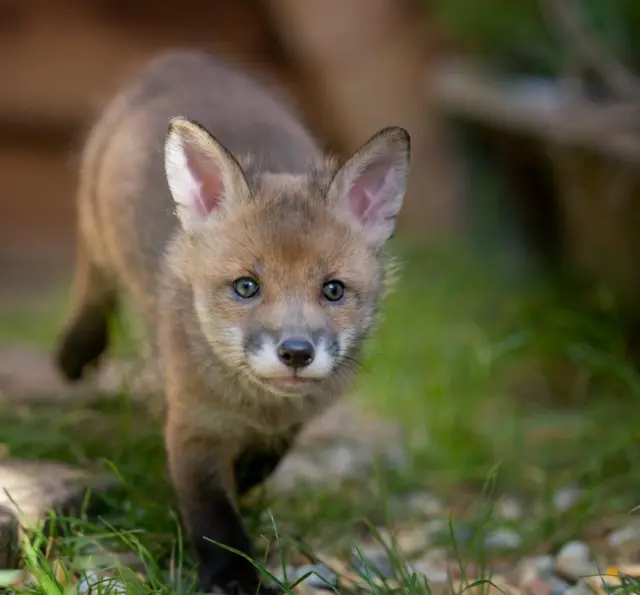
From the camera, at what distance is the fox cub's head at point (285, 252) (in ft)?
6.73

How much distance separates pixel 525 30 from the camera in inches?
189

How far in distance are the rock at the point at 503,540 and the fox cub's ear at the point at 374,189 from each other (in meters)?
0.87

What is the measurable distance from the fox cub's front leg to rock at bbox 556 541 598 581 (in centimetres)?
73

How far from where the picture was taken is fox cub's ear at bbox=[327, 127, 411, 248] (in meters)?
2.28

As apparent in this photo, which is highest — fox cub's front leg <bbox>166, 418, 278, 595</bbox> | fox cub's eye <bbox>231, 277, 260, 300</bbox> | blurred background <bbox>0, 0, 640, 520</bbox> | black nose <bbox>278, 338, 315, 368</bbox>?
fox cub's eye <bbox>231, 277, 260, 300</bbox>

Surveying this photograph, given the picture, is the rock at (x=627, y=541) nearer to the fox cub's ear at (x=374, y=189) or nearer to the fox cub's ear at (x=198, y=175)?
the fox cub's ear at (x=374, y=189)

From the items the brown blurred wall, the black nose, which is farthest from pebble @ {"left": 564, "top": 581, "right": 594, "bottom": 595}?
the brown blurred wall

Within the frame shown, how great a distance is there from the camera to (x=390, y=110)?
5980mm

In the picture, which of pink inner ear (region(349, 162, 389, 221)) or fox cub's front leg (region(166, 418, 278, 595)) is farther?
pink inner ear (region(349, 162, 389, 221))

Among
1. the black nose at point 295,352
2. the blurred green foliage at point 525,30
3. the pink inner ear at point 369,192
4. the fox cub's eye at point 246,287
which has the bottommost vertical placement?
the blurred green foliage at point 525,30

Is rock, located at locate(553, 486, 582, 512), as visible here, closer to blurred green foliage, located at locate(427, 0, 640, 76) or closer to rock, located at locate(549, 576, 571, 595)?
rock, located at locate(549, 576, 571, 595)

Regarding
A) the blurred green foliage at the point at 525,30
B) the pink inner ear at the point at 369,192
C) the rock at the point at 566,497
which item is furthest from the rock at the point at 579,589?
the blurred green foliage at the point at 525,30

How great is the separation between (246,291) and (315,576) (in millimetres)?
652

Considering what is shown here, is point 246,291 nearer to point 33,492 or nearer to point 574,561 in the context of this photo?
point 33,492
